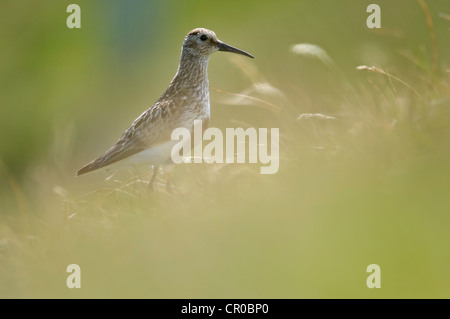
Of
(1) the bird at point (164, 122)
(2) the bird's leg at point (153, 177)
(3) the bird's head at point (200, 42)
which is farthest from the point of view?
(3) the bird's head at point (200, 42)

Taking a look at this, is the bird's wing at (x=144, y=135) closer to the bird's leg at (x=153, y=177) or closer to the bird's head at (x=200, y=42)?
the bird's leg at (x=153, y=177)

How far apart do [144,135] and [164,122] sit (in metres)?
0.33

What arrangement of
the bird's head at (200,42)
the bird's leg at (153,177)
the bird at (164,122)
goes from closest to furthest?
the bird's leg at (153,177) → the bird at (164,122) → the bird's head at (200,42)

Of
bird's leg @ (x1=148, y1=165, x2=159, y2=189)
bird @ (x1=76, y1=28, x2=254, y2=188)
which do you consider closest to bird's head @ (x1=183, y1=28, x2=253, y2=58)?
bird @ (x1=76, y1=28, x2=254, y2=188)

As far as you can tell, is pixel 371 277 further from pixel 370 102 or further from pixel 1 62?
pixel 1 62

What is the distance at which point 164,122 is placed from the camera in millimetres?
9695

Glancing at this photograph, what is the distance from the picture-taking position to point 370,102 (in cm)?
853

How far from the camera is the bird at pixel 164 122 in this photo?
9.62 metres

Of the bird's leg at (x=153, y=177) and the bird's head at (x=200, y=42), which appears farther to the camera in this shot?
the bird's head at (x=200, y=42)

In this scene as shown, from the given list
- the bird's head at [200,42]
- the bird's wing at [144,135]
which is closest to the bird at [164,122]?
the bird's wing at [144,135]

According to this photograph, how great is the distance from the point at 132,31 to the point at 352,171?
3054 centimetres

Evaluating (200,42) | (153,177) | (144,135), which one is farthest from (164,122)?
(200,42)

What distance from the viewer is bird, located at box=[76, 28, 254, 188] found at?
962 cm

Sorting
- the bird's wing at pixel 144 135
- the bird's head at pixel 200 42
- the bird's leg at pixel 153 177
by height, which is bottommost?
the bird's leg at pixel 153 177
